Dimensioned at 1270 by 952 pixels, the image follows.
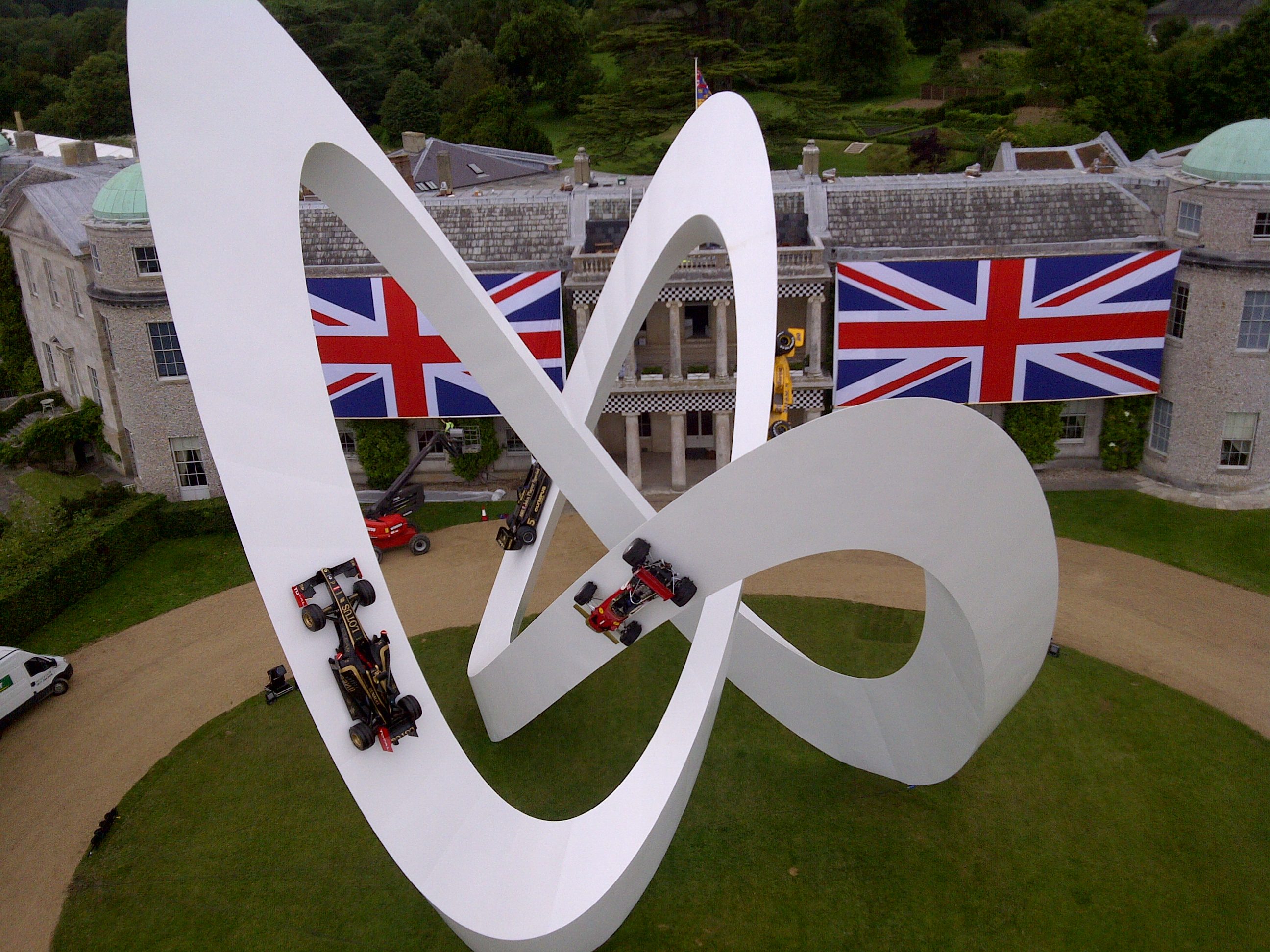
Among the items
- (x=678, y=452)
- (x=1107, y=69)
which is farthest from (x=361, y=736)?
(x=1107, y=69)

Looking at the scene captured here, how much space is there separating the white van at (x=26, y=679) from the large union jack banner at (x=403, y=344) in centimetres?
1271

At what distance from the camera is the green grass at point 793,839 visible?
22141 millimetres

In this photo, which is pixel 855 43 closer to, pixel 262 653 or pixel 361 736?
pixel 262 653

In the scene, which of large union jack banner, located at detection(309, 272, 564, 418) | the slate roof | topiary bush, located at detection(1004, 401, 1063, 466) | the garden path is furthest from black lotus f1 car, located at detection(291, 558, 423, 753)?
topiary bush, located at detection(1004, 401, 1063, 466)

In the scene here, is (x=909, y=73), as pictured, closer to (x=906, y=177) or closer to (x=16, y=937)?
(x=906, y=177)

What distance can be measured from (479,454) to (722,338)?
10.2 metres

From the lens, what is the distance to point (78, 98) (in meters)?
101

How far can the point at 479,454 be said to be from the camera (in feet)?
138

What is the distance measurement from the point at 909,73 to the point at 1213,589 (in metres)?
73.3

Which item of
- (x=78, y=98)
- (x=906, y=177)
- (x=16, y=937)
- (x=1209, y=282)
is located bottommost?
(x=16, y=937)

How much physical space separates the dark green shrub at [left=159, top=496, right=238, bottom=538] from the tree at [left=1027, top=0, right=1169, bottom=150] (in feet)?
198

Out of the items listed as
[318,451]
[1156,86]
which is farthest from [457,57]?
[318,451]

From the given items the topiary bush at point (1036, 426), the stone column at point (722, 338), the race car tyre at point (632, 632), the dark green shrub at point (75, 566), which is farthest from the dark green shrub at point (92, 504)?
the topiary bush at point (1036, 426)

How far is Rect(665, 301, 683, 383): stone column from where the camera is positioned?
39562 millimetres
